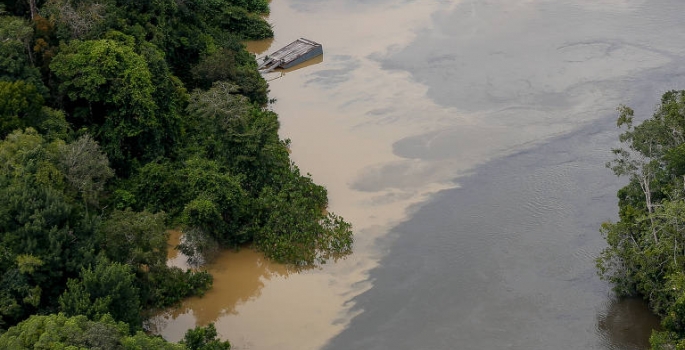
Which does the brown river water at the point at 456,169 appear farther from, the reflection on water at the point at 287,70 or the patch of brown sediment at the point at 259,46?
the patch of brown sediment at the point at 259,46

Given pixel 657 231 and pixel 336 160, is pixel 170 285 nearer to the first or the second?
pixel 336 160

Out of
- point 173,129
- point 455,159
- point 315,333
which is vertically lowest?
point 315,333

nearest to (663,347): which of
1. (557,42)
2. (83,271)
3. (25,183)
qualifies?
(83,271)

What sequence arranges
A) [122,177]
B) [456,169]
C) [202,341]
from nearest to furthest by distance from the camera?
1. [202,341]
2. [122,177]
3. [456,169]

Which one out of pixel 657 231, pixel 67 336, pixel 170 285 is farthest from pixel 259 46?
pixel 67 336

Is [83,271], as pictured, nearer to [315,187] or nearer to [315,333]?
[315,333]

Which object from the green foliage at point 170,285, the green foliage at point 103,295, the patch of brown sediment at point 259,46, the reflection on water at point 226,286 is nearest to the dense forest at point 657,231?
the reflection on water at point 226,286
